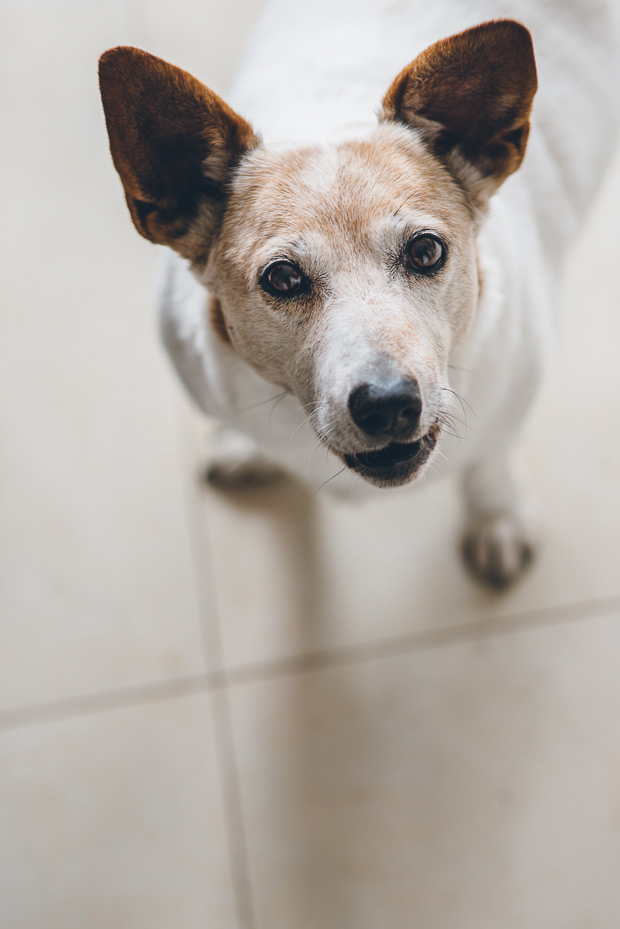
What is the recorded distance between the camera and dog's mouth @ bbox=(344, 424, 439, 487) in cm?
109

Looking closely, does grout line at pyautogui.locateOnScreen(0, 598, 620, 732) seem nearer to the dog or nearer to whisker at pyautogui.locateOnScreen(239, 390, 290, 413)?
the dog

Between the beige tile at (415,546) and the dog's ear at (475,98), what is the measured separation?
95cm

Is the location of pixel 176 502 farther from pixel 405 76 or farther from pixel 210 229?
pixel 405 76

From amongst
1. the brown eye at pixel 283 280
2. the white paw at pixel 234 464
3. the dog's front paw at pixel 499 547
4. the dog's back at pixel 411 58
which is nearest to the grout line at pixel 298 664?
the dog's front paw at pixel 499 547

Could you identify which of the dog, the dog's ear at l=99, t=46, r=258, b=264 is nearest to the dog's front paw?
the dog

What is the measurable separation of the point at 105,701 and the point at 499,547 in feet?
3.22

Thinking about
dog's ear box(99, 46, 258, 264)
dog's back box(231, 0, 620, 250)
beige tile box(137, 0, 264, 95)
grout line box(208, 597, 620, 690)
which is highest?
beige tile box(137, 0, 264, 95)

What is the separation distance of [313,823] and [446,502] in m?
0.80

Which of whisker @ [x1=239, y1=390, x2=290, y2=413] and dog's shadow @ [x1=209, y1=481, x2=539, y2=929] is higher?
whisker @ [x1=239, y1=390, x2=290, y2=413]

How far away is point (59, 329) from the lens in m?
2.02

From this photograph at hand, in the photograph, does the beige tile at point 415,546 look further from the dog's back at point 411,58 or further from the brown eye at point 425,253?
the brown eye at point 425,253

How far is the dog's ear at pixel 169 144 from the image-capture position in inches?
38.5

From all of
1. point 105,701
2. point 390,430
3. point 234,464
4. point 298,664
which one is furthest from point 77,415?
point 390,430

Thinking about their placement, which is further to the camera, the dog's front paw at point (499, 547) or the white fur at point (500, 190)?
the dog's front paw at point (499, 547)
